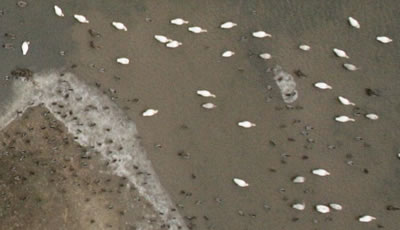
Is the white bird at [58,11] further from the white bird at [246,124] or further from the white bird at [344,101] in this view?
the white bird at [344,101]

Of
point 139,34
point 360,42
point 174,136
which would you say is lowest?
point 174,136

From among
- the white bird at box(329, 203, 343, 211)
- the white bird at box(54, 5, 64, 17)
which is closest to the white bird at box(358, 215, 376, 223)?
the white bird at box(329, 203, 343, 211)

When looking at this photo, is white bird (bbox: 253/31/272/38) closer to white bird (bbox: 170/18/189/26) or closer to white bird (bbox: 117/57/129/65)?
white bird (bbox: 170/18/189/26)

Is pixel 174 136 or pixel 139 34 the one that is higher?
pixel 139 34

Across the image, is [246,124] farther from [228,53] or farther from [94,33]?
[94,33]

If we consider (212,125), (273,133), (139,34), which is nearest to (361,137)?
(273,133)

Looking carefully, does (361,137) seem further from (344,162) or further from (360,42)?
(360,42)
